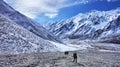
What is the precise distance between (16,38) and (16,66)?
3519cm

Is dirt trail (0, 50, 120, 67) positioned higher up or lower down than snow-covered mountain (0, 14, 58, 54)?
lower down

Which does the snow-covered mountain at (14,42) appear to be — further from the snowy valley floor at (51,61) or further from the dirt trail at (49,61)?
the dirt trail at (49,61)

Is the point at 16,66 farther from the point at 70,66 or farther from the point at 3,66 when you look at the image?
the point at 70,66

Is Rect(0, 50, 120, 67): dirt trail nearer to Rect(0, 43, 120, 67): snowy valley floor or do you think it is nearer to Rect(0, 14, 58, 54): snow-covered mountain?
Rect(0, 43, 120, 67): snowy valley floor

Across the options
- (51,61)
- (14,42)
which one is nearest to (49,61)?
(51,61)

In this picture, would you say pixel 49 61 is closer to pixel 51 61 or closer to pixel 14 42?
pixel 51 61

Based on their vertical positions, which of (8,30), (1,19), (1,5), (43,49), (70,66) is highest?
(1,5)

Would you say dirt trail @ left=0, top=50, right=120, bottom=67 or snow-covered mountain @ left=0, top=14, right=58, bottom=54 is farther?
snow-covered mountain @ left=0, top=14, right=58, bottom=54

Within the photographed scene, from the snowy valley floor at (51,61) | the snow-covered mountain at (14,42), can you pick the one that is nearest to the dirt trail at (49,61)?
the snowy valley floor at (51,61)

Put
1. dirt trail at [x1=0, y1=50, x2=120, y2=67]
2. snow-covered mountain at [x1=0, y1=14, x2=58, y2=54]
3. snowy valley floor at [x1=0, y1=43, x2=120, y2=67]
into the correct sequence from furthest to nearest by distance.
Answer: snow-covered mountain at [x1=0, y1=14, x2=58, y2=54], snowy valley floor at [x1=0, y1=43, x2=120, y2=67], dirt trail at [x1=0, y1=50, x2=120, y2=67]

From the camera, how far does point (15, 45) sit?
57.3 metres

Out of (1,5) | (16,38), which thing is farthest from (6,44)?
(1,5)

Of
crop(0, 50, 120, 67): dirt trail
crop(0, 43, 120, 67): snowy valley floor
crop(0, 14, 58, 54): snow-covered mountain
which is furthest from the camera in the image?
crop(0, 14, 58, 54): snow-covered mountain

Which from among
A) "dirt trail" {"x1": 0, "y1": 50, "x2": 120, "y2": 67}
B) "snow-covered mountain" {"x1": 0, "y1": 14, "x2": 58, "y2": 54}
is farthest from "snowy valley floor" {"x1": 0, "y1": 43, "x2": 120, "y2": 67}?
"snow-covered mountain" {"x1": 0, "y1": 14, "x2": 58, "y2": 54}
